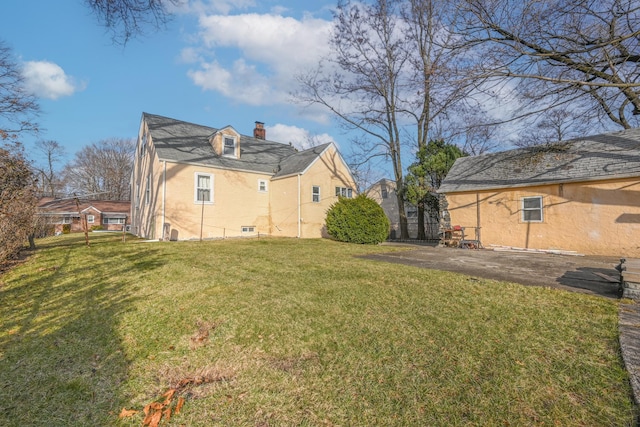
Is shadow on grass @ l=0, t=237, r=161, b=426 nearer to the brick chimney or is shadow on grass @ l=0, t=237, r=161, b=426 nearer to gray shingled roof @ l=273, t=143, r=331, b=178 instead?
gray shingled roof @ l=273, t=143, r=331, b=178

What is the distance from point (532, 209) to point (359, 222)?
22.8 feet

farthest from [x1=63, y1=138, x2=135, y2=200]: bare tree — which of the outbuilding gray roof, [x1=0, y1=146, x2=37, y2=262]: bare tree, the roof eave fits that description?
the roof eave

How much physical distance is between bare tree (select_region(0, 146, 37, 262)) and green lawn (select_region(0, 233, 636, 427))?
2608 mm

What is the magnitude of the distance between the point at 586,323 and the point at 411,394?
267cm

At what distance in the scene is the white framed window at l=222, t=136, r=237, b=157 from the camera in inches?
669

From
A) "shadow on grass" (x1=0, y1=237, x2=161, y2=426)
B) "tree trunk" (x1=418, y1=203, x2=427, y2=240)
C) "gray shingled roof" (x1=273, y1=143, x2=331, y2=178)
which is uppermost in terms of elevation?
"gray shingled roof" (x1=273, y1=143, x2=331, y2=178)

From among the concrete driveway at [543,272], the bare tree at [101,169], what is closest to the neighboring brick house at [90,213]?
the bare tree at [101,169]

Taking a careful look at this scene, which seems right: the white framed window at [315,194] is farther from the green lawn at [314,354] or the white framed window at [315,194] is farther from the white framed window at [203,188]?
the green lawn at [314,354]

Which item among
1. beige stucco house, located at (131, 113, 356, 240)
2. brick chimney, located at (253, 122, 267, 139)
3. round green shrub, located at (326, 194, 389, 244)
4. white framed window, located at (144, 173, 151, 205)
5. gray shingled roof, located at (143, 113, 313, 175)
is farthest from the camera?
brick chimney, located at (253, 122, 267, 139)

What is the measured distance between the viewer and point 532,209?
445 inches

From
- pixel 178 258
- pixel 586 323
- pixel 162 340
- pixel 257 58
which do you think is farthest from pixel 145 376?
pixel 257 58

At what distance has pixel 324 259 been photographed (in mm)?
8133

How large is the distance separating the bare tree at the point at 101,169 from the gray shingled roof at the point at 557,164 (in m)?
44.6

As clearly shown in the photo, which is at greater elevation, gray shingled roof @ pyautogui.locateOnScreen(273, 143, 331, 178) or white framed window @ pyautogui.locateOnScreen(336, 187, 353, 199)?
gray shingled roof @ pyautogui.locateOnScreen(273, 143, 331, 178)
